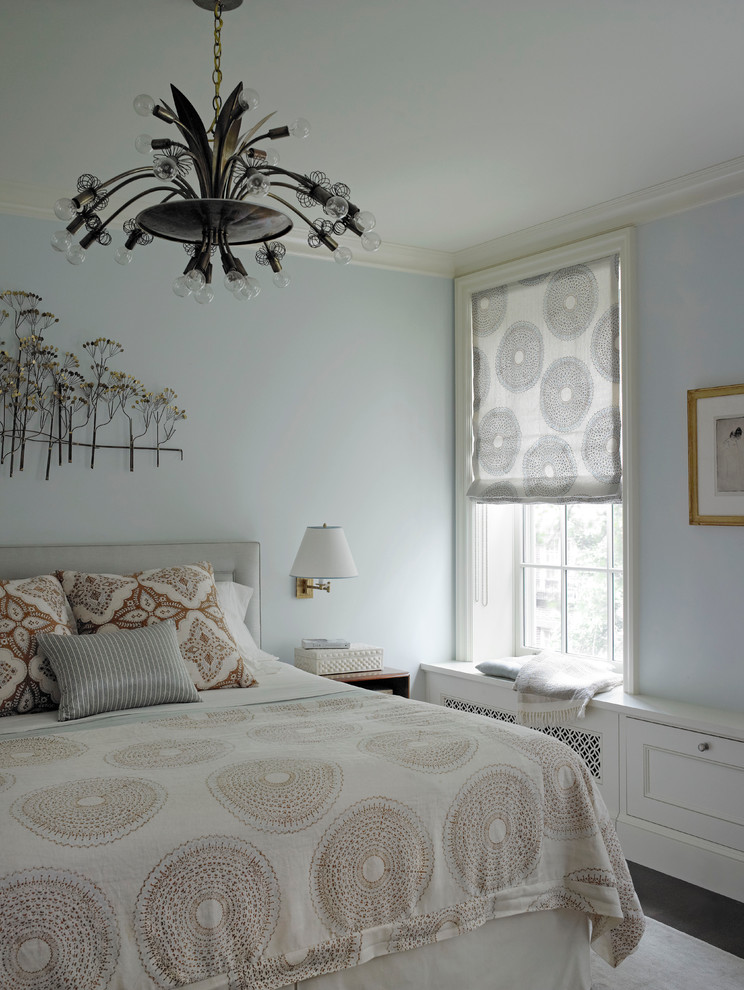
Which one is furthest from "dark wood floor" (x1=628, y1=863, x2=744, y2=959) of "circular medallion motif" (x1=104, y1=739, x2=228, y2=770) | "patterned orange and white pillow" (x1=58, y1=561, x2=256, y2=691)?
"circular medallion motif" (x1=104, y1=739, x2=228, y2=770)

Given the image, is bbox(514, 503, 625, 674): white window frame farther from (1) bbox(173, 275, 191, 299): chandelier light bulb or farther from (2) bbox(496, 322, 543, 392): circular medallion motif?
(1) bbox(173, 275, 191, 299): chandelier light bulb

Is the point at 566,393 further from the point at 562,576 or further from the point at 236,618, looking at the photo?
the point at 236,618

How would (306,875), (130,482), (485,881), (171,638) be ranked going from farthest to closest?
(130,482) → (171,638) → (485,881) → (306,875)

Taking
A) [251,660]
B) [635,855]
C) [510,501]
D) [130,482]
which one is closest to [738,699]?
[635,855]

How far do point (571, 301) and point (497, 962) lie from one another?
294cm

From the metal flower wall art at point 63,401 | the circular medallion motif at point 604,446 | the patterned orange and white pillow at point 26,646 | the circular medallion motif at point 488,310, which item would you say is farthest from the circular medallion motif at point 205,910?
the circular medallion motif at point 488,310

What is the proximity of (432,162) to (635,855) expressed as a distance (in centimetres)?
286

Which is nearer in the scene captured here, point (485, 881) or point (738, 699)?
point (485, 881)

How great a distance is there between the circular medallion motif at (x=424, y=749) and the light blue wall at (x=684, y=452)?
1619 mm

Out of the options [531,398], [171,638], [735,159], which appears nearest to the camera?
[171,638]

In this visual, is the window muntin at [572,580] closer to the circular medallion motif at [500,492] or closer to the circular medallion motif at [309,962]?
the circular medallion motif at [500,492]

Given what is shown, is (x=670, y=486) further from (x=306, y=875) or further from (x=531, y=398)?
(x=306, y=875)

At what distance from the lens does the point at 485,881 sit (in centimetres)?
218

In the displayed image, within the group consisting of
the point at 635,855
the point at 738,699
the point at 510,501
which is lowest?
the point at 635,855
